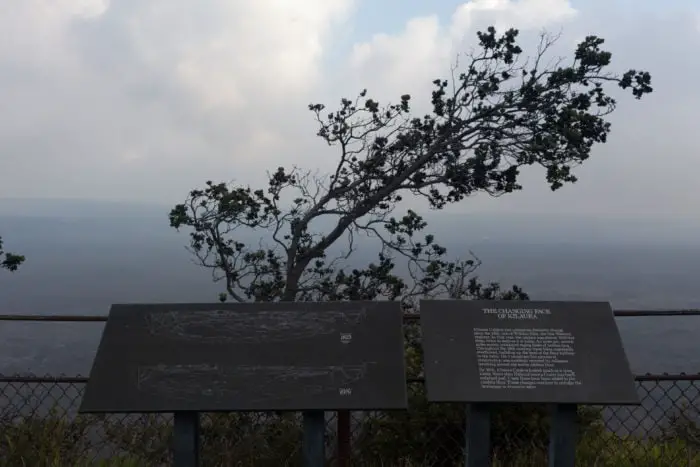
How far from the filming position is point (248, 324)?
151 inches

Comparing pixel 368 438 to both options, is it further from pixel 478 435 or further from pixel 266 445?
pixel 478 435

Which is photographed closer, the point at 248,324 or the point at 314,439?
the point at 314,439

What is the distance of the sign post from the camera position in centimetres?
356

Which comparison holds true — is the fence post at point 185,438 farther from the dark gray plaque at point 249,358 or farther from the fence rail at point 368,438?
the fence rail at point 368,438

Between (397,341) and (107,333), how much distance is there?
173 centimetres

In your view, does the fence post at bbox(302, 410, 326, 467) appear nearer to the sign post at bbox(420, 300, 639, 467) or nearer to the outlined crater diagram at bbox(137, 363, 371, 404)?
the outlined crater diagram at bbox(137, 363, 371, 404)

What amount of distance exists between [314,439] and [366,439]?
1057 mm

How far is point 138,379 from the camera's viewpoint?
3.59 metres

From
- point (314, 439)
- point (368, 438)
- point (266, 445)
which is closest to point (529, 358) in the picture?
point (314, 439)

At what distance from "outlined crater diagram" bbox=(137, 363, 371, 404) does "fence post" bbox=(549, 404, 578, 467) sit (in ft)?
3.90

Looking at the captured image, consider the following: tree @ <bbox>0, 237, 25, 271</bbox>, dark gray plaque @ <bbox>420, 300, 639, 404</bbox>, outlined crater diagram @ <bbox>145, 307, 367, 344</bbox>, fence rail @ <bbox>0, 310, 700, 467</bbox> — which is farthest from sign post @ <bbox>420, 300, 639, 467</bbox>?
tree @ <bbox>0, 237, 25, 271</bbox>

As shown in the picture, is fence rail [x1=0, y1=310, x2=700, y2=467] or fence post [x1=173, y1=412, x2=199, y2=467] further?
fence rail [x1=0, y1=310, x2=700, y2=467]

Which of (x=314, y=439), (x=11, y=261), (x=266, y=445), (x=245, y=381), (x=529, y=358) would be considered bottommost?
(x=266, y=445)

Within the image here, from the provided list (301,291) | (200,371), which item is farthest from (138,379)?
(301,291)
